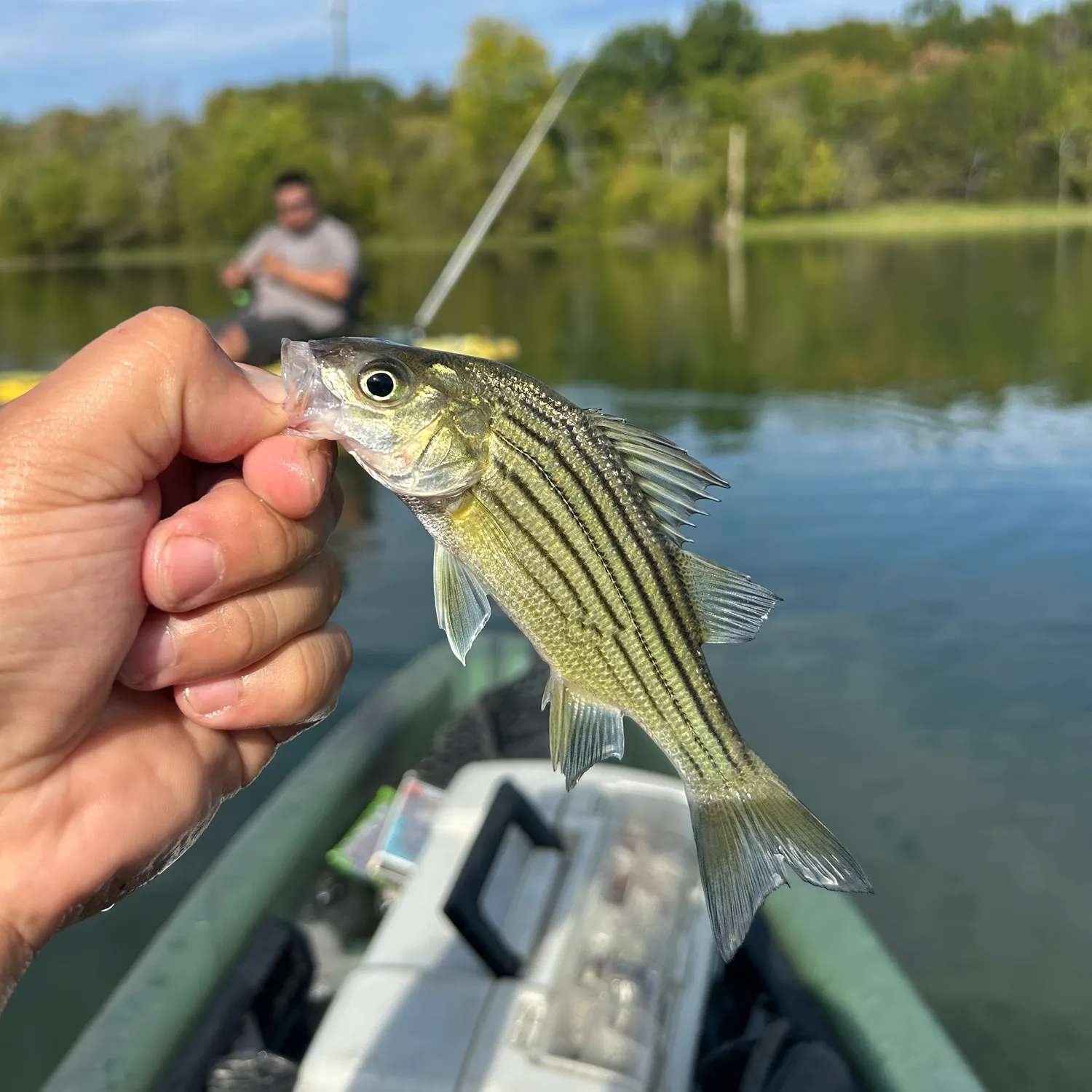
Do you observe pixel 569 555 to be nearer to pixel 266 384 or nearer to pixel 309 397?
pixel 309 397

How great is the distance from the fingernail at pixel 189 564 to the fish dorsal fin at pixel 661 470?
697 millimetres

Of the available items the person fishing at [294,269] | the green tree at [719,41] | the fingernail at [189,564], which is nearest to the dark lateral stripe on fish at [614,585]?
the fingernail at [189,564]

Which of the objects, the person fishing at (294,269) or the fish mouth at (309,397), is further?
the person fishing at (294,269)

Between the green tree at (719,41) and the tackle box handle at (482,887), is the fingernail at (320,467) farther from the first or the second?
the green tree at (719,41)

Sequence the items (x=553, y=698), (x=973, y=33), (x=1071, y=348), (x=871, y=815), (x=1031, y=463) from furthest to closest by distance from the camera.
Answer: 1. (x=973, y=33)
2. (x=1071, y=348)
3. (x=1031, y=463)
4. (x=871, y=815)
5. (x=553, y=698)

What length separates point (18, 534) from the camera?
159 centimetres

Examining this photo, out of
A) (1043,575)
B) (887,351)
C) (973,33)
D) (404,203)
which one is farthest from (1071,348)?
(973,33)

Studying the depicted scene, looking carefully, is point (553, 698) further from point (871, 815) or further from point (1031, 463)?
point (1031, 463)

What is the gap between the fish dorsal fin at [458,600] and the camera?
181cm

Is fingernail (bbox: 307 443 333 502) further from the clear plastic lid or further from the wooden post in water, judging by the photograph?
the wooden post in water

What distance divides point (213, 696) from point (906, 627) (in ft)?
22.3

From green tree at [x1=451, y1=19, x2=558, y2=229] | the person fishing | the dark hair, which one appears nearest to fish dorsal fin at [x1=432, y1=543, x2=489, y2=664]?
the person fishing

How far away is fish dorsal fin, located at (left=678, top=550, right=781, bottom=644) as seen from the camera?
180cm

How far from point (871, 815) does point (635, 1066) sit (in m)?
3.35
